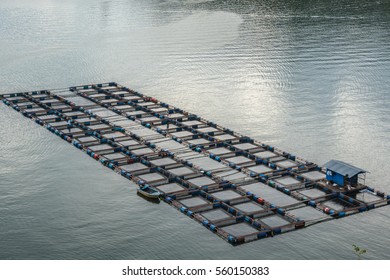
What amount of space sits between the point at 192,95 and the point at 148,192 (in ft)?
119

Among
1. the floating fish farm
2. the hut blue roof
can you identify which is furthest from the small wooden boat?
the hut blue roof

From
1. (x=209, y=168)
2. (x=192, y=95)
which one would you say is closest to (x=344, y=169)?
(x=209, y=168)

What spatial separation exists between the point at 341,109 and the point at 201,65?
3235 centimetres

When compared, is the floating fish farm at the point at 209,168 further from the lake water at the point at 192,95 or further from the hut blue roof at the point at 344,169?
the lake water at the point at 192,95

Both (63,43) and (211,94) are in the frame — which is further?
(63,43)

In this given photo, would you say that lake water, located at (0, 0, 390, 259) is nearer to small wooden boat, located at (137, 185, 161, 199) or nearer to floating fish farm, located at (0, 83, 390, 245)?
small wooden boat, located at (137, 185, 161, 199)

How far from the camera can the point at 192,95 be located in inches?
3706

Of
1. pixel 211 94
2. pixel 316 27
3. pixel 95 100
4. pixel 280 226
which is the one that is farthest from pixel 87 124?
pixel 316 27

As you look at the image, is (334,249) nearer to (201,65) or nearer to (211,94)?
(211,94)

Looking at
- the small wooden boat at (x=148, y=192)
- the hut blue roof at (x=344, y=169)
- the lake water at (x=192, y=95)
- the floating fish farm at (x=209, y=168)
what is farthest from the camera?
the hut blue roof at (x=344, y=169)

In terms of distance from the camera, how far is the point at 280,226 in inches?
2106

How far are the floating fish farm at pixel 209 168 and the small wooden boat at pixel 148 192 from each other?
2.48 feet

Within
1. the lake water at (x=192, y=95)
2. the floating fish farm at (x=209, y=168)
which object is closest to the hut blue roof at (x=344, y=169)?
the floating fish farm at (x=209, y=168)

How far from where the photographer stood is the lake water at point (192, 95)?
53.1 metres
